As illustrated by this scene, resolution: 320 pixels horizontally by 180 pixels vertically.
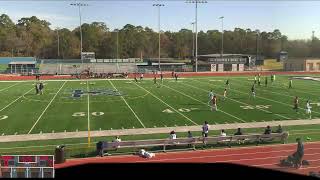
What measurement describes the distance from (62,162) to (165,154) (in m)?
3.38

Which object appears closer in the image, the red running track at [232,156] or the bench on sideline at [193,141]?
the red running track at [232,156]

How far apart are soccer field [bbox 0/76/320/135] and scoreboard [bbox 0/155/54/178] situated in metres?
8.09

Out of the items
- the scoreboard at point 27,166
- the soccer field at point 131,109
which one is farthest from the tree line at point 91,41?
the scoreboard at point 27,166

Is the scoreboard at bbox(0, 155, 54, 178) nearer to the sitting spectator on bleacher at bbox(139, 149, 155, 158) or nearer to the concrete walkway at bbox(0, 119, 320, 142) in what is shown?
the sitting spectator on bleacher at bbox(139, 149, 155, 158)

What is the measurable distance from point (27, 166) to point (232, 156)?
688cm

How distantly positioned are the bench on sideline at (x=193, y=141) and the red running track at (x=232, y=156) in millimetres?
455

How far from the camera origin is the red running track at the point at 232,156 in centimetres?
1345

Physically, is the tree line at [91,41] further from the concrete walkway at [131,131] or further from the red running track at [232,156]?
the red running track at [232,156]

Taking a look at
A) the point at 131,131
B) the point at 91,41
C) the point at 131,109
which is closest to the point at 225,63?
the point at 91,41

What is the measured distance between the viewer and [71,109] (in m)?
25.2

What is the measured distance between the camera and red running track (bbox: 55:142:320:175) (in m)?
13.5

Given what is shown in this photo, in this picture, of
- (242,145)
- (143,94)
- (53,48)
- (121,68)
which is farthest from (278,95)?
(53,48)

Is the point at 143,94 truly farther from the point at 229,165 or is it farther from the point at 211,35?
the point at 211,35

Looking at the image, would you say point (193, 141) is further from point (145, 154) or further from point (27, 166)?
point (27, 166)
